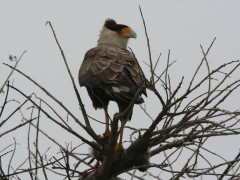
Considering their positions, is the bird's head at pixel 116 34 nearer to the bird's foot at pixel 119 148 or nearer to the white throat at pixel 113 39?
the white throat at pixel 113 39

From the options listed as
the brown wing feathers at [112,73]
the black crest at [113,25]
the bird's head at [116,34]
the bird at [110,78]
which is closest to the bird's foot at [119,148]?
the bird at [110,78]

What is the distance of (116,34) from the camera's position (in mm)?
8445

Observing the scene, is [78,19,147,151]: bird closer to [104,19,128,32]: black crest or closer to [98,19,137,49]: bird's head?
[98,19,137,49]: bird's head

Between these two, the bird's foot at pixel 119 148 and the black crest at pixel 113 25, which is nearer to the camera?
the bird's foot at pixel 119 148

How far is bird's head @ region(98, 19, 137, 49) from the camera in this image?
27.0 ft

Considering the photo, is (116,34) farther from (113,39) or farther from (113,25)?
(113,25)

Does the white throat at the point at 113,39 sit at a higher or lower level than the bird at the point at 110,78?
higher

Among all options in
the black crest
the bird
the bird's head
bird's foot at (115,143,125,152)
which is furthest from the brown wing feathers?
the black crest

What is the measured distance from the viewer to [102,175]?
15.5 feet

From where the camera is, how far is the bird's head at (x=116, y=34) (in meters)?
8.24


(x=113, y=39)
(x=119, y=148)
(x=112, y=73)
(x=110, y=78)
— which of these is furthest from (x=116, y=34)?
(x=119, y=148)

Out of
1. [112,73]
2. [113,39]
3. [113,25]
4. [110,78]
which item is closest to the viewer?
[110,78]

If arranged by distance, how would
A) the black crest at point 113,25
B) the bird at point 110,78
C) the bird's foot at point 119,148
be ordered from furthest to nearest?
the black crest at point 113,25, the bird at point 110,78, the bird's foot at point 119,148

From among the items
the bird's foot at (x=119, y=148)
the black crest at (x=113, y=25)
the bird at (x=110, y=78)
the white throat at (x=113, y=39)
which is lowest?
the bird's foot at (x=119, y=148)
